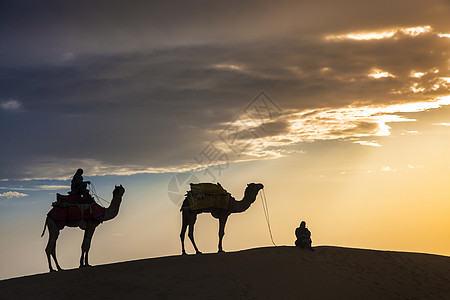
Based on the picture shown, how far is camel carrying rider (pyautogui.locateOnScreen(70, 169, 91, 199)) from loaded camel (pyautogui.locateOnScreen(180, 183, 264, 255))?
483 centimetres

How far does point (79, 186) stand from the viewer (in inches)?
882

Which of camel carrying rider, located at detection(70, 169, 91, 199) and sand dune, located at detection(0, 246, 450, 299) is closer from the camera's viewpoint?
sand dune, located at detection(0, 246, 450, 299)

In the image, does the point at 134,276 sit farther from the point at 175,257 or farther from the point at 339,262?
the point at 339,262

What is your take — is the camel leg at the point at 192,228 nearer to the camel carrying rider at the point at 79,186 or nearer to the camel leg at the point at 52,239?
the camel carrying rider at the point at 79,186

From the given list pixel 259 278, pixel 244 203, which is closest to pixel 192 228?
pixel 244 203

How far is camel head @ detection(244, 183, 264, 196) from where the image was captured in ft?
88.7

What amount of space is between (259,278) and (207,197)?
5262mm

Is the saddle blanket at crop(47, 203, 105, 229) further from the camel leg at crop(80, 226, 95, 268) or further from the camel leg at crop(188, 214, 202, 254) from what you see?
the camel leg at crop(188, 214, 202, 254)

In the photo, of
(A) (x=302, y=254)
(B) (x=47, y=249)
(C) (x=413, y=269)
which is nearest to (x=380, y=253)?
(C) (x=413, y=269)

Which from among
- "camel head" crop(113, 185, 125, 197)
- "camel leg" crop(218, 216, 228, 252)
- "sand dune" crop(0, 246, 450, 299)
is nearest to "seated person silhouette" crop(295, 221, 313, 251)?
"sand dune" crop(0, 246, 450, 299)

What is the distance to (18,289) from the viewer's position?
18078 mm

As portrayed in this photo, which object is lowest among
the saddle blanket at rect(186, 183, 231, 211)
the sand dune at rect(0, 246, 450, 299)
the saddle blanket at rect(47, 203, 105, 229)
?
the sand dune at rect(0, 246, 450, 299)

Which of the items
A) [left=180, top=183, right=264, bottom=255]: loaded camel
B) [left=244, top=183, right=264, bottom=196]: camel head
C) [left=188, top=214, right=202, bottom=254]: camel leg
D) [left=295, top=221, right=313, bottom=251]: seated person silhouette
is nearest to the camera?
[left=188, top=214, right=202, bottom=254]: camel leg

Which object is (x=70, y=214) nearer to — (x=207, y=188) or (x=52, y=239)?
(x=52, y=239)
